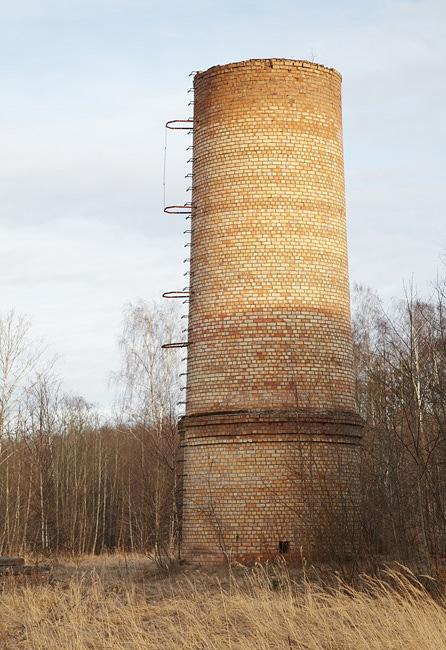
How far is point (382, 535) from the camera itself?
13.3m

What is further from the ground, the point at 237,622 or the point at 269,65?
the point at 269,65

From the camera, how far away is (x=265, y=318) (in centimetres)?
1548

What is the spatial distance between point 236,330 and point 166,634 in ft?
23.9

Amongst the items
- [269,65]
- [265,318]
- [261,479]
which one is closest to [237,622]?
[261,479]

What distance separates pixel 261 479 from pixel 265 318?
2761 millimetres

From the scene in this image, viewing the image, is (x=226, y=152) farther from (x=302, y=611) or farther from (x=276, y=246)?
(x=302, y=611)

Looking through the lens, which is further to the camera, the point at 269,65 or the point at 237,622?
the point at 269,65

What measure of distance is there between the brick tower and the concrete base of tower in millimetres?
23

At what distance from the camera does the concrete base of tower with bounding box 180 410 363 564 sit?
14.8 m

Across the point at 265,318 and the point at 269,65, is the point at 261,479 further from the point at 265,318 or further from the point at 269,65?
the point at 269,65

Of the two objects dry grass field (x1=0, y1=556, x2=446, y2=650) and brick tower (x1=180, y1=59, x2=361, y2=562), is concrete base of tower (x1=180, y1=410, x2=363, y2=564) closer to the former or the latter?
brick tower (x1=180, y1=59, x2=361, y2=562)

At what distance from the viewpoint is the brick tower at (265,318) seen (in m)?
15.1

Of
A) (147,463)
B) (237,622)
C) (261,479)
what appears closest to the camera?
(237,622)

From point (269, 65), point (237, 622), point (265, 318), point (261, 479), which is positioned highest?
point (269, 65)
